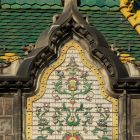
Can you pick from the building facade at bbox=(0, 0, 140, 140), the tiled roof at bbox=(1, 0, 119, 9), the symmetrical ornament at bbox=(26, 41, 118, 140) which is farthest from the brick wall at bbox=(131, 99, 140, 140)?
the tiled roof at bbox=(1, 0, 119, 9)

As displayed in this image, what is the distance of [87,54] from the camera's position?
3216 centimetres

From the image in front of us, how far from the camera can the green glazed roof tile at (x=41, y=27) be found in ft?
114

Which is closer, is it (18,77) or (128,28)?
(18,77)

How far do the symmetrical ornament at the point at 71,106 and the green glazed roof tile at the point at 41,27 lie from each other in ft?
7.80

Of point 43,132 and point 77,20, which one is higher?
point 77,20

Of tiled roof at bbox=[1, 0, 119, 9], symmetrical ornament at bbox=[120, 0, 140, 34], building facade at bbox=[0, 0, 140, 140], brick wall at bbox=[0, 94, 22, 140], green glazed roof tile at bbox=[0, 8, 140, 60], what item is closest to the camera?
brick wall at bbox=[0, 94, 22, 140]

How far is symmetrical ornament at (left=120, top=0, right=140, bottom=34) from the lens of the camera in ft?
117

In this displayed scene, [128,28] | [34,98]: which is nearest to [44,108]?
[34,98]

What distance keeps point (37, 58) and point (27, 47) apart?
0.62 meters

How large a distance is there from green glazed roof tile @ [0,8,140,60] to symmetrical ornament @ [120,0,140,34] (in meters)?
0.12

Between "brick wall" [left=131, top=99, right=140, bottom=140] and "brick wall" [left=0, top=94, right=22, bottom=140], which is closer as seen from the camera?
"brick wall" [left=0, top=94, right=22, bottom=140]

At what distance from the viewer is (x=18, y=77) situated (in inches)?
1244

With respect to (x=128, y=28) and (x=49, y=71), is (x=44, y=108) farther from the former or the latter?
(x=128, y=28)

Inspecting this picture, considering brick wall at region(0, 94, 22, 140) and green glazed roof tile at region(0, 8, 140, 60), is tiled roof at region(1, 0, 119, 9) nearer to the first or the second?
green glazed roof tile at region(0, 8, 140, 60)
